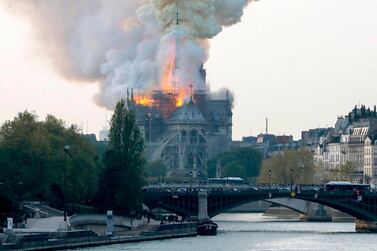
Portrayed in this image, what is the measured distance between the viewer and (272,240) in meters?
102

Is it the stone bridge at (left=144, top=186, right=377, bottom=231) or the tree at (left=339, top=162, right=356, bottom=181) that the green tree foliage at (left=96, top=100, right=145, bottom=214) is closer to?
the stone bridge at (left=144, top=186, right=377, bottom=231)

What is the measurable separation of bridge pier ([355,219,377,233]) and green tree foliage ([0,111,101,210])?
Result: 17.4m

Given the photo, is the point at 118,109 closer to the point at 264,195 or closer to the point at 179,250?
the point at 264,195

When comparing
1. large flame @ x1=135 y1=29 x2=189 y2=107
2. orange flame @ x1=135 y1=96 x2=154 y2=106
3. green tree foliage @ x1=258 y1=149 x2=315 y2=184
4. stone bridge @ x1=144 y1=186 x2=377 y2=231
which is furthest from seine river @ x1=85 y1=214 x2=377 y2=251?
orange flame @ x1=135 y1=96 x2=154 y2=106

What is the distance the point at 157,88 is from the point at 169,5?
42.3 feet

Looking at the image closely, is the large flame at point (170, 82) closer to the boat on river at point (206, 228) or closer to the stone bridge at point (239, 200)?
the stone bridge at point (239, 200)

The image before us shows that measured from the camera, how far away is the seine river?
94.1 meters

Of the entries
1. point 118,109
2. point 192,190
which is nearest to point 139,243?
point 118,109

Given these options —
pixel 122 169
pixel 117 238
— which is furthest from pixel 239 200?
pixel 117 238

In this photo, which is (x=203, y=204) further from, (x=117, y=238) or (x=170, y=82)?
(x=170, y=82)

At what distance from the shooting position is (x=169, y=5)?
184m

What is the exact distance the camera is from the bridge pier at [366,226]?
118 metres

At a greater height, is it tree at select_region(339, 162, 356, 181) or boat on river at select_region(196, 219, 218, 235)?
tree at select_region(339, 162, 356, 181)

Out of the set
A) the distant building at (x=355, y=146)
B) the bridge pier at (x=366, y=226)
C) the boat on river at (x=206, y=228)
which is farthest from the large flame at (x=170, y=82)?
the boat on river at (x=206, y=228)
